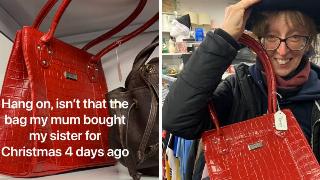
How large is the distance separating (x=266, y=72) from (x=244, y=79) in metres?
0.05

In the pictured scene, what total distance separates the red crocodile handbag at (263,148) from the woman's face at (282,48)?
0.09 ft

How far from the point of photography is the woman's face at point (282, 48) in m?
0.48

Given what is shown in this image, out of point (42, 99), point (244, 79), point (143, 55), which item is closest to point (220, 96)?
point (244, 79)

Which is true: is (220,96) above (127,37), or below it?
below

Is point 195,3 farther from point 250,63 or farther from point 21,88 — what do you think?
point 21,88

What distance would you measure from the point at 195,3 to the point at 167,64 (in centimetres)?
12

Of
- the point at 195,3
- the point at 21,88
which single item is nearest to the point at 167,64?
the point at 195,3

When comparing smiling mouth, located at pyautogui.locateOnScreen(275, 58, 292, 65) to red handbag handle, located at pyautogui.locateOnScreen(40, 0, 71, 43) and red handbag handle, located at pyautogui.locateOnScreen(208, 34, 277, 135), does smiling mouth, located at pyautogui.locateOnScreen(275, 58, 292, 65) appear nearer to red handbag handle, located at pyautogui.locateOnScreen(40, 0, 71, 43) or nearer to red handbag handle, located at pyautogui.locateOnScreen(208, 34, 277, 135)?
red handbag handle, located at pyautogui.locateOnScreen(208, 34, 277, 135)

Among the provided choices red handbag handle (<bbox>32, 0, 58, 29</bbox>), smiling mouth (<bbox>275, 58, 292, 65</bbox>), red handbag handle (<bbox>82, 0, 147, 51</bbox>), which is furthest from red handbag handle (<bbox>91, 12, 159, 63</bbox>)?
smiling mouth (<bbox>275, 58, 292, 65</bbox>)

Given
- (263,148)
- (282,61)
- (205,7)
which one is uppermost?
(205,7)

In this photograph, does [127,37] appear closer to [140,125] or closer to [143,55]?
[143,55]

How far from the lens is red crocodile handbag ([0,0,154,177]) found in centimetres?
50

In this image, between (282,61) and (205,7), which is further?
(205,7)

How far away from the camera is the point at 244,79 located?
1.67 ft
